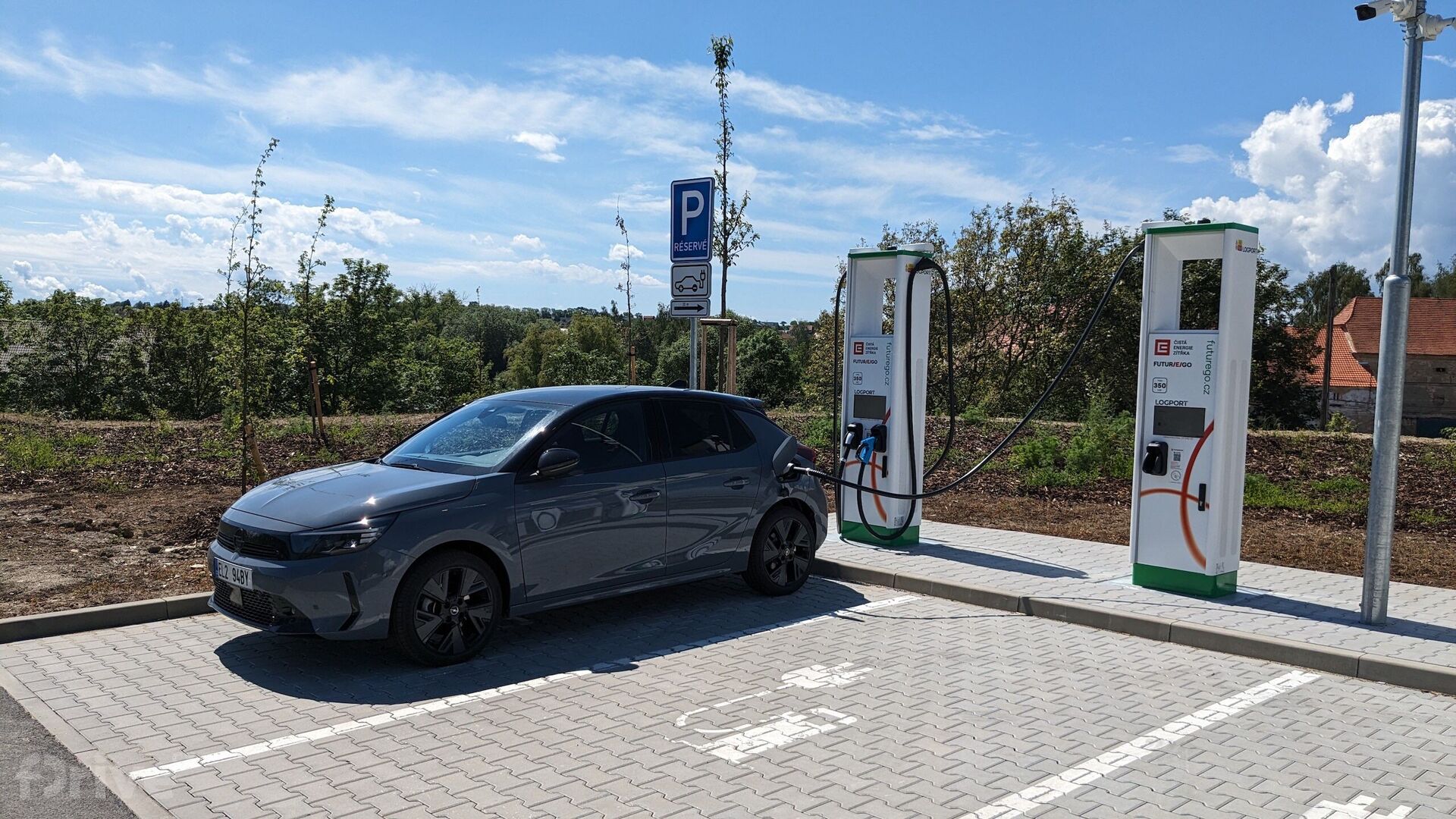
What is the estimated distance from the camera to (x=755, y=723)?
17.0ft

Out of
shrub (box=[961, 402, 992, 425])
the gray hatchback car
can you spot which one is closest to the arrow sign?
the gray hatchback car

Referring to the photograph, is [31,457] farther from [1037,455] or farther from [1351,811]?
[1351,811]

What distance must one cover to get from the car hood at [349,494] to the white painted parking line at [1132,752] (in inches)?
136

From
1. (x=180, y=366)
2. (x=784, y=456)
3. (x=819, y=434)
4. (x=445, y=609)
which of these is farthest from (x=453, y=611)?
(x=180, y=366)

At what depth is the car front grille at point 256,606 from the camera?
5652 mm

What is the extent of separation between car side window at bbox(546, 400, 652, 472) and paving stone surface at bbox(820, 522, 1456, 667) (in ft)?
9.15

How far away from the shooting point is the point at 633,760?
182 inches

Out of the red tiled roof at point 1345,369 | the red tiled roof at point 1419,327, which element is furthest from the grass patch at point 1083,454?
the red tiled roof at point 1419,327

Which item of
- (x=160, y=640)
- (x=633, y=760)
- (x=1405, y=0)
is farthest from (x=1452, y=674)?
(x=160, y=640)

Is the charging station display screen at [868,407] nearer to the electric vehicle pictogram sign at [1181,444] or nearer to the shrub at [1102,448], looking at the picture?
the electric vehicle pictogram sign at [1181,444]

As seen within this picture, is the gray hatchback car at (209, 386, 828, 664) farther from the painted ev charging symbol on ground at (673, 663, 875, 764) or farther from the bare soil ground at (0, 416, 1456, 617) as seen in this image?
the bare soil ground at (0, 416, 1456, 617)

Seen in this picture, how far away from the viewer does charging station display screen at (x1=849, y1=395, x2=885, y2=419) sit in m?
9.62

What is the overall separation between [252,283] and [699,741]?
716 centimetres

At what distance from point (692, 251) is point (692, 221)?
288mm
